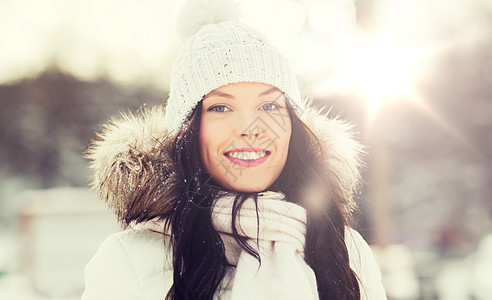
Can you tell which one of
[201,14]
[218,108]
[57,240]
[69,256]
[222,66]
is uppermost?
[201,14]

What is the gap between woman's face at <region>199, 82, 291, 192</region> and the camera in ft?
6.64

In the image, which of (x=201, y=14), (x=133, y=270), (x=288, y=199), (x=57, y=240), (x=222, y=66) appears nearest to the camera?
(x=133, y=270)

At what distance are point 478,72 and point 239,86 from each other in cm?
1240

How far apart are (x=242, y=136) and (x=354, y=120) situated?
5.86 metres

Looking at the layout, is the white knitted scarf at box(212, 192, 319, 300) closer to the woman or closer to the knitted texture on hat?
the woman

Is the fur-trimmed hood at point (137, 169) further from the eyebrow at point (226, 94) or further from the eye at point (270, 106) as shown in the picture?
the eye at point (270, 106)

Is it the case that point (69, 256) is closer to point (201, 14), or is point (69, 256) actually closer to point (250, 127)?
point (201, 14)

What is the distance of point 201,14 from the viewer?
2.38 m

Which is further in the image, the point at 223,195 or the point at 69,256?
the point at 69,256

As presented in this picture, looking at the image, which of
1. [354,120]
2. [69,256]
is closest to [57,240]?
[69,256]

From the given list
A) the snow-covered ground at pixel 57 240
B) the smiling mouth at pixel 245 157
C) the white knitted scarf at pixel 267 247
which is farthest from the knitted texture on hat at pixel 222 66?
the snow-covered ground at pixel 57 240

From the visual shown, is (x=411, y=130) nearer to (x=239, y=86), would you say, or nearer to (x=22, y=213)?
(x=22, y=213)

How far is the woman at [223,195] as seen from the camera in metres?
1.92

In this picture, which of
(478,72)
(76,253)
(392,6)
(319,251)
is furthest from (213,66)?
(478,72)
